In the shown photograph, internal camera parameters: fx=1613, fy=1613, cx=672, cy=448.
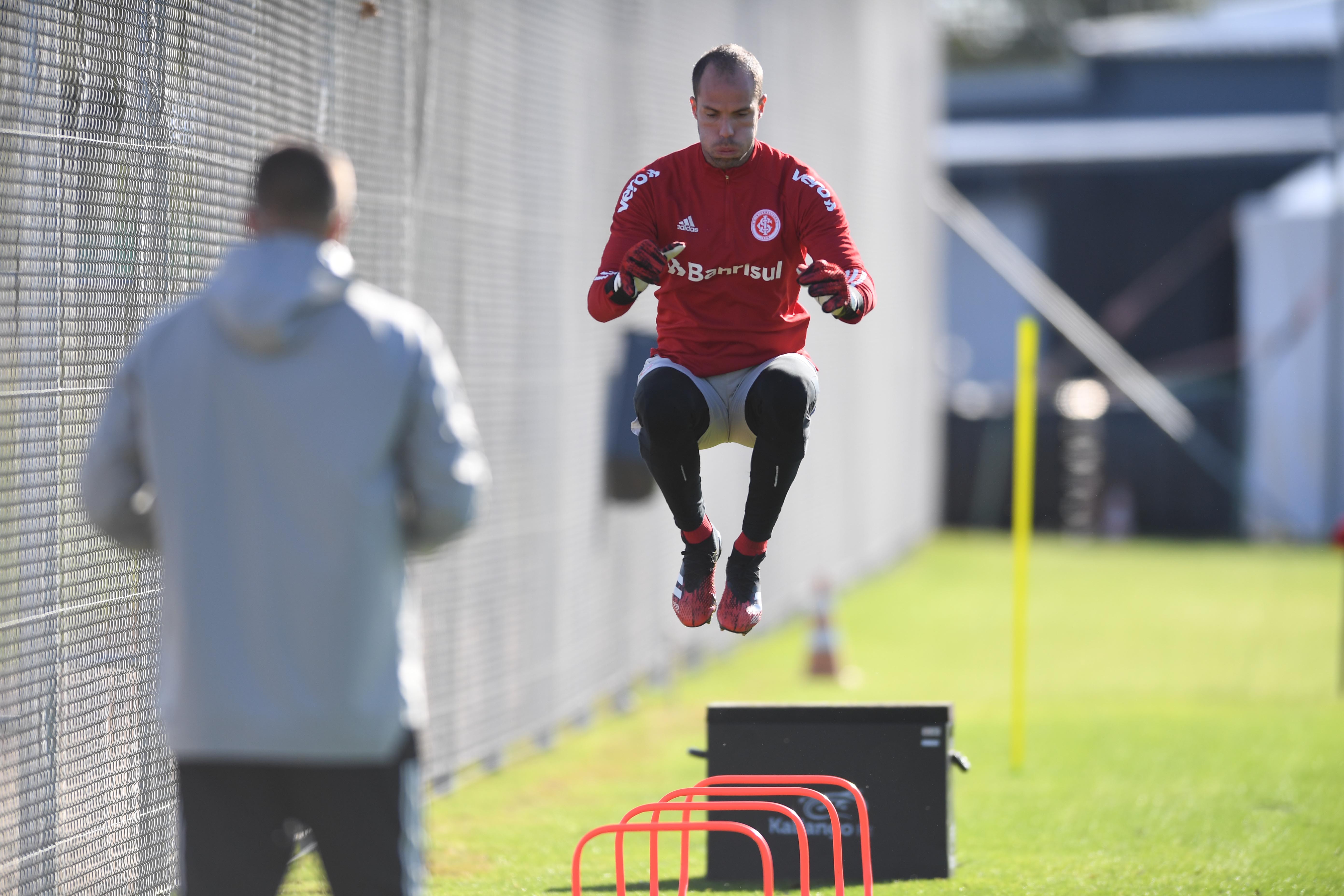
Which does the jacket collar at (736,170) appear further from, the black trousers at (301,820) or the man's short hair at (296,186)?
the black trousers at (301,820)

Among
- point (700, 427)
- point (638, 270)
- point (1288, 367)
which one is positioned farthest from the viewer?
point (1288, 367)

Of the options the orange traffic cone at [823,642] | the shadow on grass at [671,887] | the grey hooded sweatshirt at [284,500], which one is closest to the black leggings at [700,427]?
the shadow on grass at [671,887]

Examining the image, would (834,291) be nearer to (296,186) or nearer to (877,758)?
(296,186)

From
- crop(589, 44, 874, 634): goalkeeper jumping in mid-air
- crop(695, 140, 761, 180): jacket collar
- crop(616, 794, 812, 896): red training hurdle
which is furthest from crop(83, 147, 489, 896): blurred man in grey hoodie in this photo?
crop(695, 140, 761, 180): jacket collar

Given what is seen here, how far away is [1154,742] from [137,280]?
20.0 ft

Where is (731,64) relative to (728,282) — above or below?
above

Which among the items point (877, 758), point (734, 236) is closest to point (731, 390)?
point (734, 236)

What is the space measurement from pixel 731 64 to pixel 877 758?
2.60 m

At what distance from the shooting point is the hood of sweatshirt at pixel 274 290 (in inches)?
104

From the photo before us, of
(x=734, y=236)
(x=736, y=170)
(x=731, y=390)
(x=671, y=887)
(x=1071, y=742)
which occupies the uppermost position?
(x=736, y=170)

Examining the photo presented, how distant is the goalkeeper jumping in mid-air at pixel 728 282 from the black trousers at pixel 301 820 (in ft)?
5.80

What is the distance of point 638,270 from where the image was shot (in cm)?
416

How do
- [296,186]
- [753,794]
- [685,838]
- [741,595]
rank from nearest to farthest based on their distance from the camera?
[296,186]
[685,838]
[741,595]
[753,794]

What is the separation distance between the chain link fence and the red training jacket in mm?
1570
